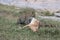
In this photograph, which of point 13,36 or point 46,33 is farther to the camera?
point 46,33

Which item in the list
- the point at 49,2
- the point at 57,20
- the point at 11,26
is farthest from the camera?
the point at 49,2

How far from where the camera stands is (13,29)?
5816 millimetres

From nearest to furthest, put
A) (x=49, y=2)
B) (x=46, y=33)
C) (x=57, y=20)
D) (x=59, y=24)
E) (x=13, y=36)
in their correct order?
(x=13, y=36) < (x=46, y=33) < (x=59, y=24) < (x=57, y=20) < (x=49, y=2)

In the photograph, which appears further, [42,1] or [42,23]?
[42,1]

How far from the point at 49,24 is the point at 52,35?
33.2 inches

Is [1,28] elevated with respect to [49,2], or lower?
elevated

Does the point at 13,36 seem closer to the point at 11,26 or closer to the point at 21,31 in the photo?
the point at 21,31

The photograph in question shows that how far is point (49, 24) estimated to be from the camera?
636 centimetres

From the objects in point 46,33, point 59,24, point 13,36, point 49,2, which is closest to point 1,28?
point 13,36

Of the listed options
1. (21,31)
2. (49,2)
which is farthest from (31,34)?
(49,2)

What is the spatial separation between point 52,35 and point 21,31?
73cm

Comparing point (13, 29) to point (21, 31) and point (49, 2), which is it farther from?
point (49, 2)

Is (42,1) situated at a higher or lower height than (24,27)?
lower

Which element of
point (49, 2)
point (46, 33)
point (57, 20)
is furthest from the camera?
point (49, 2)
